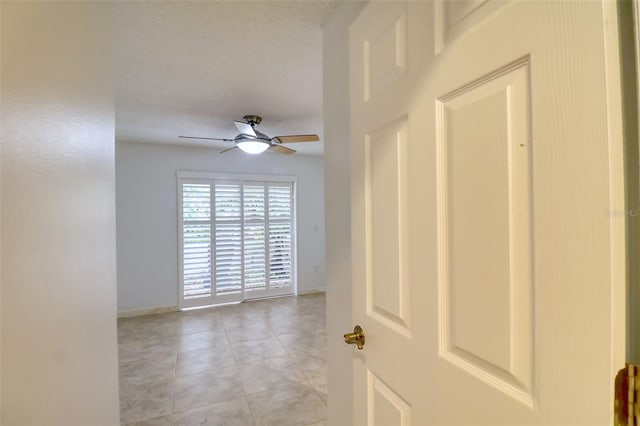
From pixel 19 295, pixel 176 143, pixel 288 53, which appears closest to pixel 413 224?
pixel 19 295

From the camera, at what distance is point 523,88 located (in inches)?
20.5

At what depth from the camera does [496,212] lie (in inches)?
22.5

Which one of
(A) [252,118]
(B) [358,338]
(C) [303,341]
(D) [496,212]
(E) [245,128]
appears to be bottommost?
(C) [303,341]

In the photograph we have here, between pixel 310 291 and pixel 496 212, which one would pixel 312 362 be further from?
pixel 496 212

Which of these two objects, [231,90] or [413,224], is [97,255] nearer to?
[413,224]

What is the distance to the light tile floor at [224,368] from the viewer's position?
214cm

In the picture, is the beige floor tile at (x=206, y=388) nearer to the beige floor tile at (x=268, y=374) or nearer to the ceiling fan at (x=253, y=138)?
the beige floor tile at (x=268, y=374)

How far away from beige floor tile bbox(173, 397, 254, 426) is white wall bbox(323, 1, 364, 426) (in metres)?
0.81

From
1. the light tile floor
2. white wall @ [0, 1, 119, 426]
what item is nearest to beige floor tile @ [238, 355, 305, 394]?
the light tile floor

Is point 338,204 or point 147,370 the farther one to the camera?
point 147,370

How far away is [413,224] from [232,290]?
176 inches

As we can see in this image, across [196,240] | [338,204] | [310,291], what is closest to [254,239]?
[196,240]

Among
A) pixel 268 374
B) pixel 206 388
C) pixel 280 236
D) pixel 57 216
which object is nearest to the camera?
pixel 57 216

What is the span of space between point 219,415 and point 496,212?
7.90ft
